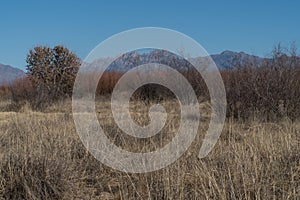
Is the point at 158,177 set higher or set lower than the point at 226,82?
lower

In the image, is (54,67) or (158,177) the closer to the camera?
(158,177)

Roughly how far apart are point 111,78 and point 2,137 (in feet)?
48.7

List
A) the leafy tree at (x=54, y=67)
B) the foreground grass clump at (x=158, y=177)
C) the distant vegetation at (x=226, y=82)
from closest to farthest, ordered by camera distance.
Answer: the foreground grass clump at (x=158, y=177) → the distant vegetation at (x=226, y=82) → the leafy tree at (x=54, y=67)

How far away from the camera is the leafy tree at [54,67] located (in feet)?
60.5

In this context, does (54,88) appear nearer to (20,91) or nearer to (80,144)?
(20,91)

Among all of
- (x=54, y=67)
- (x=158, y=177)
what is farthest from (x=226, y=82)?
(x=54, y=67)

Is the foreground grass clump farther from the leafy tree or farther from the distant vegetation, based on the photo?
the leafy tree

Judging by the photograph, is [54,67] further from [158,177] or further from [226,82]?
[158,177]

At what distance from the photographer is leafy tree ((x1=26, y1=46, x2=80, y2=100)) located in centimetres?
1844

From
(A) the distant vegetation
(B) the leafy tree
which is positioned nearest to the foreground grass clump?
(A) the distant vegetation

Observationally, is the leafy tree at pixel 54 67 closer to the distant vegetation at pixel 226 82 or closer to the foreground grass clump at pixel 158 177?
the distant vegetation at pixel 226 82

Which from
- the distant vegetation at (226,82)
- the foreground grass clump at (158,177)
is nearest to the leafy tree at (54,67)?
the distant vegetation at (226,82)

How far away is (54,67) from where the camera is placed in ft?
62.3

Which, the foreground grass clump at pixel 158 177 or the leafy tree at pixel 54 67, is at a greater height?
the leafy tree at pixel 54 67
